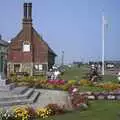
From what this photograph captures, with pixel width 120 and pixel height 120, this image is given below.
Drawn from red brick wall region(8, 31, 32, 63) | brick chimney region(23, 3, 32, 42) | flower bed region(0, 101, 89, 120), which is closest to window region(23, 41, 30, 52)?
red brick wall region(8, 31, 32, 63)

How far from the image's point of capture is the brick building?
228 ft

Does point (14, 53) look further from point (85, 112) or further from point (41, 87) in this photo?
point (85, 112)

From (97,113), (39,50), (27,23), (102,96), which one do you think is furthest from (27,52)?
(97,113)

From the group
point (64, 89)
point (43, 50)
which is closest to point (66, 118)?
point (64, 89)

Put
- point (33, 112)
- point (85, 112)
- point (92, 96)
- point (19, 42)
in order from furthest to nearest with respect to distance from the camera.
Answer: point (19, 42), point (92, 96), point (85, 112), point (33, 112)

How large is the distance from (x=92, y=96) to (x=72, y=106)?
443cm

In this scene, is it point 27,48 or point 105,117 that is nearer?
point 105,117

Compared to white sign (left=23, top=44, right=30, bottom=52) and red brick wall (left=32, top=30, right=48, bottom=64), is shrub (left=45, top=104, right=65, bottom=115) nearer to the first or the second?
red brick wall (left=32, top=30, right=48, bottom=64)

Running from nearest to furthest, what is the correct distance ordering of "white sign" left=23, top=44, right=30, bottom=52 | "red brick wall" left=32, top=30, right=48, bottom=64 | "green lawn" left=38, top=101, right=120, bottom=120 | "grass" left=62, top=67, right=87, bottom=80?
"green lawn" left=38, top=101, right=120, bottom=120
"grass" left=62, top=67, right=87, bottom=80
"red brick wall" left=32, top=30, right=48, bottom=64
"white sign" left=23, top=44, right=30, bottom=52

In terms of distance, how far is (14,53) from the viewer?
7050cm

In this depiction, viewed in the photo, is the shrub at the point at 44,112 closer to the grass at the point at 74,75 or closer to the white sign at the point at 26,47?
the grass at the point at 74,75

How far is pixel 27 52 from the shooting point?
70.6m

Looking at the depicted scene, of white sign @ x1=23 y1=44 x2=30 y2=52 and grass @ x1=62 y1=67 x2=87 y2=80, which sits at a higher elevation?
white sign @ x1=23 y1=44 x2=30 y2=52

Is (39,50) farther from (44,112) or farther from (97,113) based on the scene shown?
(44,112)
